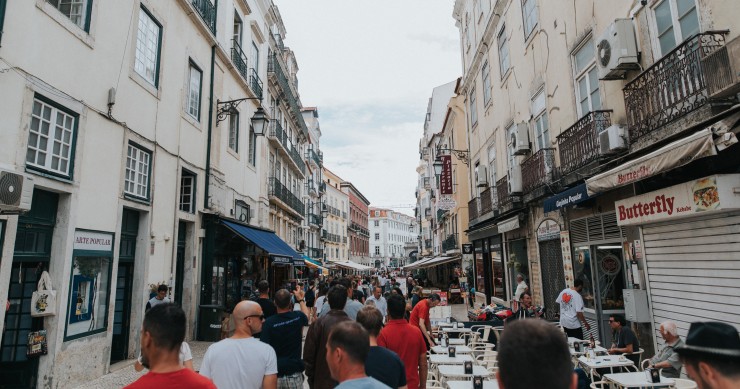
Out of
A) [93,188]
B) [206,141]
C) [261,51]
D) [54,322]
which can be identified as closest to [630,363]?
[54,322]

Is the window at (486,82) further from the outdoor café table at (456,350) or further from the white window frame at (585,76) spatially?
the outdoor café table at (456,350)

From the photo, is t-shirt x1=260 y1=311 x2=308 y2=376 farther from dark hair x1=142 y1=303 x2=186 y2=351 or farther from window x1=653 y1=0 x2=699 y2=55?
window x1=653 y1=0 x2=699 y2=55

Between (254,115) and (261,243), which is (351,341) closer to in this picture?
(254,115)

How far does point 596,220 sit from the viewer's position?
9.34m

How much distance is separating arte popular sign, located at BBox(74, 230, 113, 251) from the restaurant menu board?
9.93 m

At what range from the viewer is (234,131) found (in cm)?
1584

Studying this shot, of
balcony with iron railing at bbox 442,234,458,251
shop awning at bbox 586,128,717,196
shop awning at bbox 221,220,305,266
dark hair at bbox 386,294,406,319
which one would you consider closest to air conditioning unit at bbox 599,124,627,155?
shop awning at bbox 586,128,717,196

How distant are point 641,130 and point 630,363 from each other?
361 centimetres

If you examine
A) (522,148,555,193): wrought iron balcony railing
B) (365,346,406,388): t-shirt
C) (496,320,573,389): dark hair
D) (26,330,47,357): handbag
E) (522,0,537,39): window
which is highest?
(522,0,537,39): window

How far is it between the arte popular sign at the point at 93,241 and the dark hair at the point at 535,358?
7.84m

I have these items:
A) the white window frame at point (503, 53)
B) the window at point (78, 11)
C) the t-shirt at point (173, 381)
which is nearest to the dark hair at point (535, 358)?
the t-shirt at point (173, 381)

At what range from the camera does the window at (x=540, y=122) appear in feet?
38.5

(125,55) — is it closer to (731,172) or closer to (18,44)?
(18,44)

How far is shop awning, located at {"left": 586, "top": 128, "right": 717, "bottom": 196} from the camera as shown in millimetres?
4895
